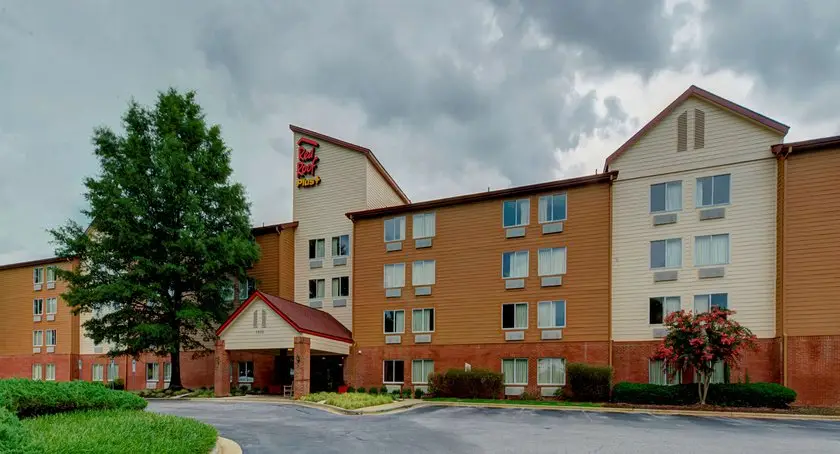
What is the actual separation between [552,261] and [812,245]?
1075cm

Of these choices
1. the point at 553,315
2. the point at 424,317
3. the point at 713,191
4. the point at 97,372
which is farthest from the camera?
the point at 97,372

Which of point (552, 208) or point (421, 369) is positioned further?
point (421, 369)

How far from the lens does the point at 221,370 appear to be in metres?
30.5

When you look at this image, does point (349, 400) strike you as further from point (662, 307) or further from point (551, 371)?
point (662, 307)

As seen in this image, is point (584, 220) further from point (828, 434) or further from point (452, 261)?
point (828, 434)

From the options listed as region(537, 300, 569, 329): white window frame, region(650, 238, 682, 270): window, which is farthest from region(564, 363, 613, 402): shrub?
region(650, 238, 682, 270): window

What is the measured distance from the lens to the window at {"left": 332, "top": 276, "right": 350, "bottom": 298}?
113ft

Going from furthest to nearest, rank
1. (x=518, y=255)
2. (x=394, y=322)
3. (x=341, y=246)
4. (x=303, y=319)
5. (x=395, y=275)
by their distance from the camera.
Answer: (x=341, y=246)
(x=395, y=275)
(x=394, y=322)
(x=303, y=319)
(x=518, y=255)

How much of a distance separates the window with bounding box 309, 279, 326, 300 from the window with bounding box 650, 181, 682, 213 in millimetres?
19046

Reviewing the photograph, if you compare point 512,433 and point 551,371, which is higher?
point 512,433

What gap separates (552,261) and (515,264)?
1939mm

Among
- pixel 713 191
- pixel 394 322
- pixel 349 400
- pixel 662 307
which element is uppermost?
pixel 713 191

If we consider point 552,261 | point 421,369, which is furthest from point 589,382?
point 421,369

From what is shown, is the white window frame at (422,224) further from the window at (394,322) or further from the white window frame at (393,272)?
the window at (394,322)
